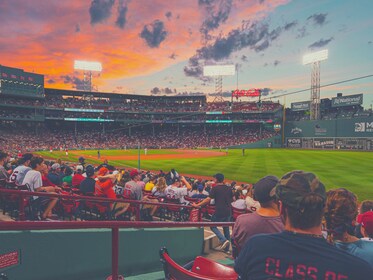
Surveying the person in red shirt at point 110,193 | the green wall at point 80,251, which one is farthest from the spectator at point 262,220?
the person in red shirt at point 110,193

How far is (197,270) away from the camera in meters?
2.62

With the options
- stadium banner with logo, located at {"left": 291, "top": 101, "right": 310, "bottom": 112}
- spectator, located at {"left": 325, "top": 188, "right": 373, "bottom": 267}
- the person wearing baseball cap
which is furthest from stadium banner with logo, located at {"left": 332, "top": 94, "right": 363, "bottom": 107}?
the person wearing baseball cap

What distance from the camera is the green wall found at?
3.77m

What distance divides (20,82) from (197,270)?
85.8 meters

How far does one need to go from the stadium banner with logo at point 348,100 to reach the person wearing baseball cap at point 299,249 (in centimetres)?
9209

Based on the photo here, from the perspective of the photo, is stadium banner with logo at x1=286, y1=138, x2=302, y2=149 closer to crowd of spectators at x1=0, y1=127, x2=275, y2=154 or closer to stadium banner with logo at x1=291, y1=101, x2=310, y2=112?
crowd of spectators at x1=0, y1=127, x2=275, y2=154

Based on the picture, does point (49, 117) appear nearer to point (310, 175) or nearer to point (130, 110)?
point (130, 110)

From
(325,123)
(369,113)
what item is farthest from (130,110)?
(369,113)

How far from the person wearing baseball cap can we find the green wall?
3155mm

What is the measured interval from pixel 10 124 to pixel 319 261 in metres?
86.0

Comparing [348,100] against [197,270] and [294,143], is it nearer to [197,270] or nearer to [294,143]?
[294,143]

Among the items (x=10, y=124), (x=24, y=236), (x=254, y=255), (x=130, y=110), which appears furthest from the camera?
(x=130, y=110)

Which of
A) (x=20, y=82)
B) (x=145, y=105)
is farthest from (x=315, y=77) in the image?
(x=20, y=82)

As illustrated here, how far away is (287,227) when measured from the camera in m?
1.88
